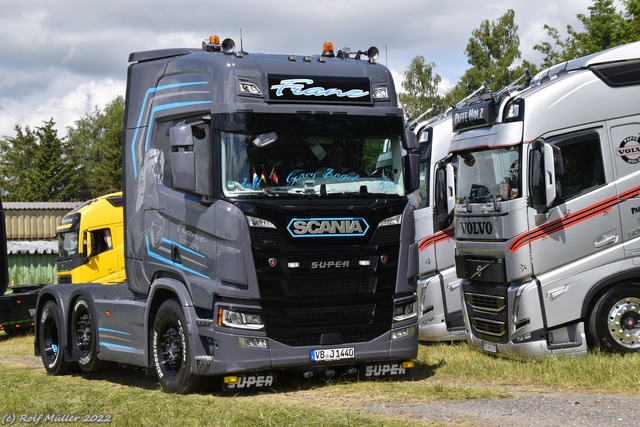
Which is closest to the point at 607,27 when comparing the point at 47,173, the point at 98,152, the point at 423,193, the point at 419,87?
the point at 423,193

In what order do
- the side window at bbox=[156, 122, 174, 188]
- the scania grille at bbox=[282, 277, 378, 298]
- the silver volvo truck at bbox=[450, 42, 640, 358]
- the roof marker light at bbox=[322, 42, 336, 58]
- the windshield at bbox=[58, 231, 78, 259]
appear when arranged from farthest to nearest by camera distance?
the windshield at bbox=[58, 231, 78, 259] → the silver volvo truck at bbox=[450, 42, 640, 358] → the roof marker light at bbox=[322, 42, 336, 58] → the side window at bbox=[156, 122, 174, 188] → the scania grille at bbox=[282, 277, 378, 298]

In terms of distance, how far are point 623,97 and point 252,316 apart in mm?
5974

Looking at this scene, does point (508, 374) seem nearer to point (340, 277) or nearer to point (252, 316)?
point (340, 277)

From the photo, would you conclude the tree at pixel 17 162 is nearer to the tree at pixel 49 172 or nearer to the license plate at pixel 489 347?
the tree at pixel 49 172

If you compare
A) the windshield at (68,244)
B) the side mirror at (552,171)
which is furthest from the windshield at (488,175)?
the windshield at (68,244)

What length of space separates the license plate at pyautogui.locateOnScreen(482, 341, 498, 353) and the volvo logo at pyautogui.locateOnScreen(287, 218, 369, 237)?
3460mm

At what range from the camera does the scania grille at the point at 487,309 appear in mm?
13070

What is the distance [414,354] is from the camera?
37.9 feet

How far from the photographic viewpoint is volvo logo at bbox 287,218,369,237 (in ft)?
34.8

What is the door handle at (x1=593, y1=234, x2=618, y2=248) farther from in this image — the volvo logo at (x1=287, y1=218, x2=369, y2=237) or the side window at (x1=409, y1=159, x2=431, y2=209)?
the side window at (x1=409, y1=159, x2=431, y2=209)

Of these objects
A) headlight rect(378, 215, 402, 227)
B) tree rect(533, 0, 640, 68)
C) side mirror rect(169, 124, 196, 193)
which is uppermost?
tree rect(533, 0, 640, 68)

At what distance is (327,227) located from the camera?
35.2 feet

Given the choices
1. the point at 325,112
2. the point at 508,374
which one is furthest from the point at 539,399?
the point at 325,112

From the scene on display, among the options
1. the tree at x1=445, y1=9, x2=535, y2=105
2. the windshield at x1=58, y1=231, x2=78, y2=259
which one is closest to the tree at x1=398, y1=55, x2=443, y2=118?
the tree at x1=445, y1=9, x2=535, y2=105
